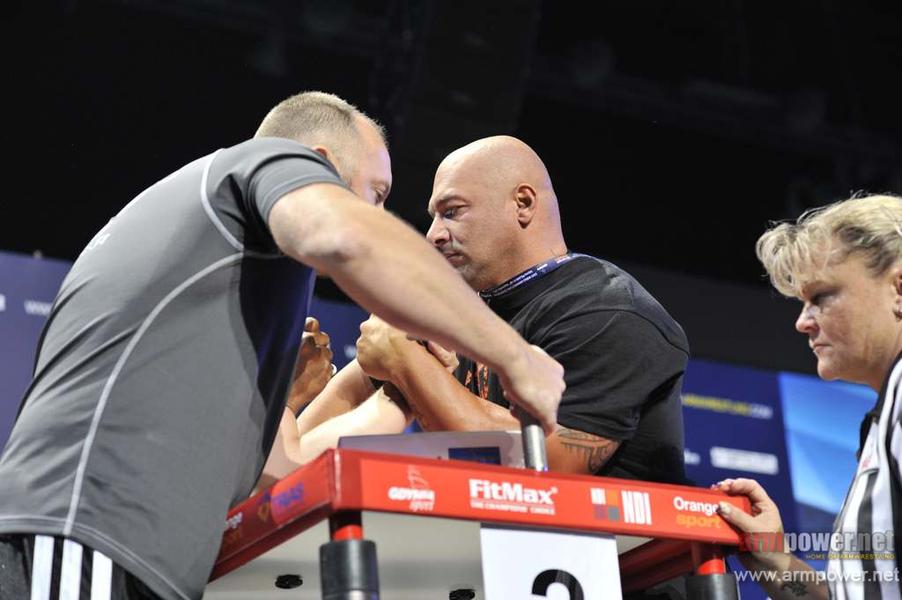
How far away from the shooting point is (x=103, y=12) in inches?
226

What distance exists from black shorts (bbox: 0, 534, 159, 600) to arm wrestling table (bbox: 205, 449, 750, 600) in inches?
6.4

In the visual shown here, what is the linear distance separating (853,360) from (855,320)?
69 mm

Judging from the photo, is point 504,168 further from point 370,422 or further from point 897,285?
point 897,285

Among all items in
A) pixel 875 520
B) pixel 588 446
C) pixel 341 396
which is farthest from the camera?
pixel 341 396

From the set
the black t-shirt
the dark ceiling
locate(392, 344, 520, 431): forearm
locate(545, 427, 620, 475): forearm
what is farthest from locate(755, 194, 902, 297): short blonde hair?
the dark ceiling

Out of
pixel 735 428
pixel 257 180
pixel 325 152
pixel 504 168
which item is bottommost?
pixel 257 180

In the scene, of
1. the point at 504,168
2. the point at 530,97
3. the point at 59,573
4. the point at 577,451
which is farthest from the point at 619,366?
the point at 530,97

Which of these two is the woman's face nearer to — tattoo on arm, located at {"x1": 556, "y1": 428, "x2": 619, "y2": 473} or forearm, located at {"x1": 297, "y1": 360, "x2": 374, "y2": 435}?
tattoo on arm, located at {"x1": 556, "y1": 428, "x2": 619, "y2": 473}

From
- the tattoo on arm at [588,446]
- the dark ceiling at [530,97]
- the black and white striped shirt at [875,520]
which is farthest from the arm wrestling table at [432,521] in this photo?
the dark ceiling at [530,97]

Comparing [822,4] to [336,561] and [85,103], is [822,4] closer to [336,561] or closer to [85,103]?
[85,103]

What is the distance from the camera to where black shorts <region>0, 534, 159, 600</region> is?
1.32 meters

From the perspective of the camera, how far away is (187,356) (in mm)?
1445

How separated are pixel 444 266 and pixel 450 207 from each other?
1.24 m

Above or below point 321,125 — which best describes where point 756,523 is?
below
